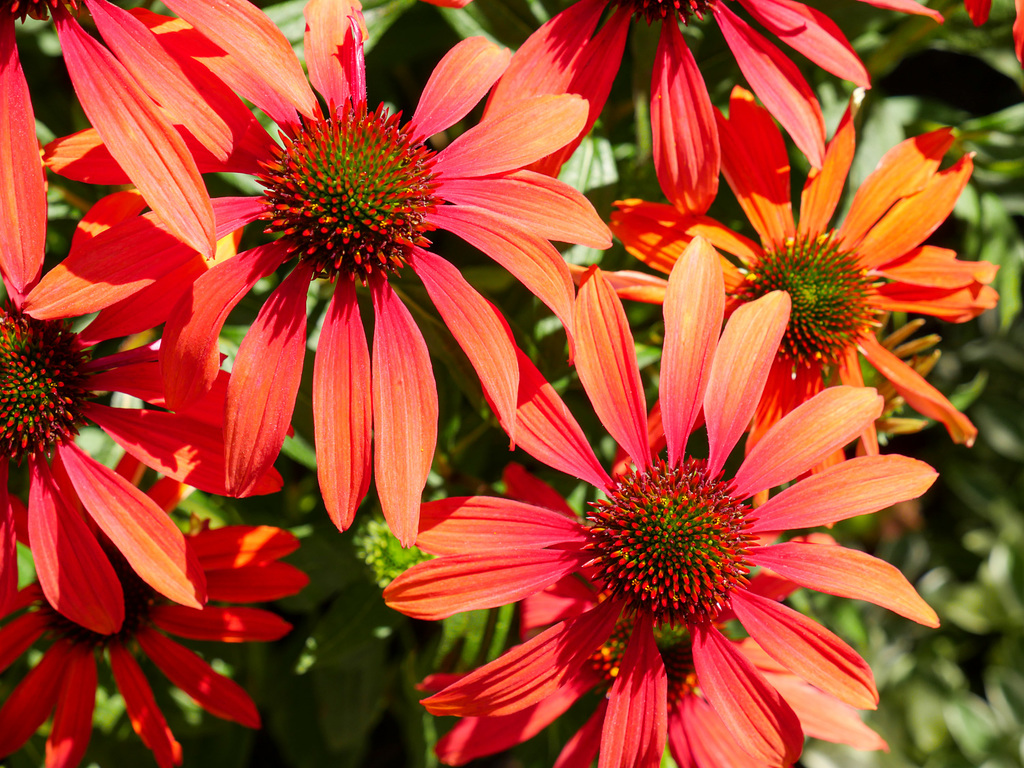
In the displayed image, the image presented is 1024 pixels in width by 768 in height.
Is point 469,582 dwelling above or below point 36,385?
below

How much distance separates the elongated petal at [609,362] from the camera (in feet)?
3.59

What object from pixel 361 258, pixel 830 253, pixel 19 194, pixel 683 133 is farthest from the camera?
pixel 830 253

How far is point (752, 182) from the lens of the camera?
1271 mm

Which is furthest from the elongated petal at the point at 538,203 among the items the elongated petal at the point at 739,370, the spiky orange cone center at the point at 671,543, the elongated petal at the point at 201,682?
the elongated petal at the point at 201,682

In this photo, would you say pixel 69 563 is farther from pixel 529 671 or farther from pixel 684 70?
pixel 684 70

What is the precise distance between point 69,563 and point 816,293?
3.70ft

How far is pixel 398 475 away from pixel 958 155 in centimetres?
127

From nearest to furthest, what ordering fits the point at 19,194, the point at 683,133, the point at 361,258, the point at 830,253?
1. the point at 19,194
2. the point at 361,258
3. the point at 683,133
4. the point at 830,253

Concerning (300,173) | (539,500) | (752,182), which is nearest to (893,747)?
(539,500)

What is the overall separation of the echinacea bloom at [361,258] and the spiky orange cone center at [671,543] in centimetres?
26

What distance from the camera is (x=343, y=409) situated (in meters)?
1.03

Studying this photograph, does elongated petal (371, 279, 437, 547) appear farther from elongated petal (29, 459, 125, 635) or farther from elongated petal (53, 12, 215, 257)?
elongated petal (29, 459, 125, 635)

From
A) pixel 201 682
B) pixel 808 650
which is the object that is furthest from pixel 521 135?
pixel 201 682

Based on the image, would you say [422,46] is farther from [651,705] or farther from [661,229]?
[651,705]
